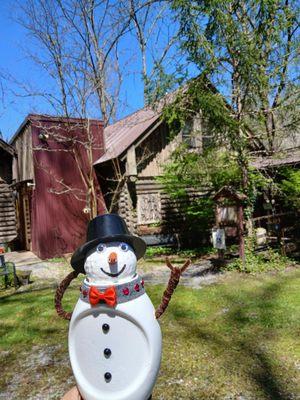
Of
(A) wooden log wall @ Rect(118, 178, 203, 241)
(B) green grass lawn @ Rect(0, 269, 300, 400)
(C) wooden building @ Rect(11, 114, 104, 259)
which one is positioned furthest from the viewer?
(A) wooden log wall @ Rect(118, 178, 203, 241)

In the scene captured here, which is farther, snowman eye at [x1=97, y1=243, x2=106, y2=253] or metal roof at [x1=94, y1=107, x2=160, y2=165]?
metal roof at [x1=94, y1=107, x2=160, y2=165]

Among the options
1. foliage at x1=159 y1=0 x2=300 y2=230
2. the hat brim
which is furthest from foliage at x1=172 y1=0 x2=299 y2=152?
the hat brim

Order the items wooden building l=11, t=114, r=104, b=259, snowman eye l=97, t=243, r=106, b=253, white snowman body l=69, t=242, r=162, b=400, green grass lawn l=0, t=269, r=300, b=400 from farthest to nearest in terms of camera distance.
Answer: wooden building l=11, t=114, r=104, b=259 → green grass lawn l=0, t=269, r=300, b=400 → snowman eye l=97, t=243, r=106, b=253 → white snowman body l=69, t=242, r=162, b=400

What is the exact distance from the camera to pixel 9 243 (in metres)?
14.9

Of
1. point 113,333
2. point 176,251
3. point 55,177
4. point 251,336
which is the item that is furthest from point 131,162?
point 113,333

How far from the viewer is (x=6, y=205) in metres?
14.2

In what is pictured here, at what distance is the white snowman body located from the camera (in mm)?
2602

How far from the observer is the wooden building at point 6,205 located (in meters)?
14.1

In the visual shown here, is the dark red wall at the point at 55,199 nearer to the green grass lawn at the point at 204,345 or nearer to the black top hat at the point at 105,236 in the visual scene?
the green grass lawn at the point at 204,345

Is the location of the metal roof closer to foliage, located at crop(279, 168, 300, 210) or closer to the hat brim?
foliage, located at crop(279, 168, 300, 210)

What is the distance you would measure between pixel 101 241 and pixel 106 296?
1.38 feet

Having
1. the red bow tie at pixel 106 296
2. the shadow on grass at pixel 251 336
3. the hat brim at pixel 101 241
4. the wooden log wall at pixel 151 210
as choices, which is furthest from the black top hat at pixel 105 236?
the wooden log wall at pixel 151 210

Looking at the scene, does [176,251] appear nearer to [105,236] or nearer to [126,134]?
[126,134]

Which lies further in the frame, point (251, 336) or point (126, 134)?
point (126, 134)
